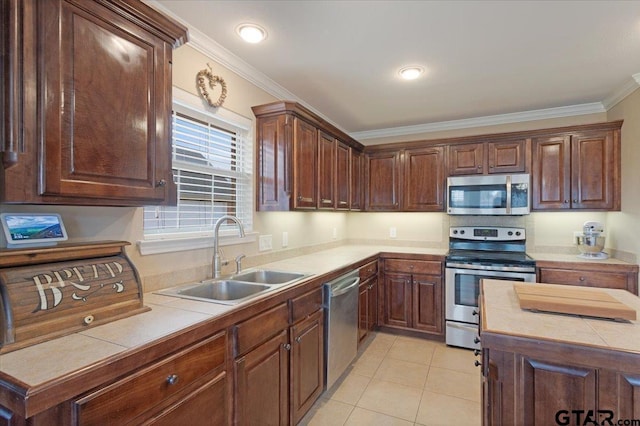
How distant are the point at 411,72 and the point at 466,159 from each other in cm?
147

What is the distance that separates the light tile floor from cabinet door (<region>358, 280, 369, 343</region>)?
211 millimetres

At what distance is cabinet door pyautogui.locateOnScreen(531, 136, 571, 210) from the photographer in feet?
10.7

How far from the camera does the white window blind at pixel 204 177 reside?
1.99m

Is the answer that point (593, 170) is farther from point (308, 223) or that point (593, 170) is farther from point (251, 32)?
point (251, 32)

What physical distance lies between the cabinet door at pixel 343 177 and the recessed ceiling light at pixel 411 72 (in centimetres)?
99

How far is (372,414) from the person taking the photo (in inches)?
87.6

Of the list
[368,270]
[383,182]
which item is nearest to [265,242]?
[368,270]

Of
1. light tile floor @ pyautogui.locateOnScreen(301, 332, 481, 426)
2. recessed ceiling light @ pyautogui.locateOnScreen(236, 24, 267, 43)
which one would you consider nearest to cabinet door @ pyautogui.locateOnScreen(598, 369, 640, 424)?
light tile floor @ pyautogui.locateOnScreen(301, 332, 481, 426)

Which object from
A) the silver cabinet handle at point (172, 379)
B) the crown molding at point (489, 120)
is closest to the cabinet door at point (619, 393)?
the silver cabinet handle at point (172, 379)

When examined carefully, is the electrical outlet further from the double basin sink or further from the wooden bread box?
the wooden bread box

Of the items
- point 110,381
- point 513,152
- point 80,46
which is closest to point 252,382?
point 110,381

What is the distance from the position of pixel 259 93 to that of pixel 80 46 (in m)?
1.61

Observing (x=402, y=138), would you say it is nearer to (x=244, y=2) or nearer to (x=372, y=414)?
(x=244, y=2)

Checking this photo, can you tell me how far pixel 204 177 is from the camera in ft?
7.39
